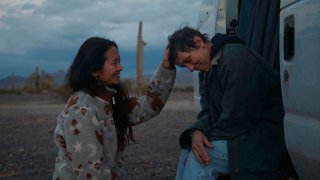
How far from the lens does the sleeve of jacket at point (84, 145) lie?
9.73ft

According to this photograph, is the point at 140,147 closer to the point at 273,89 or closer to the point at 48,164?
the point at 48,164

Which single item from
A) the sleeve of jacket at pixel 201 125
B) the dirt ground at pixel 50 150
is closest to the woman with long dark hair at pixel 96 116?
the sleeve of jacket at pixel 201 125

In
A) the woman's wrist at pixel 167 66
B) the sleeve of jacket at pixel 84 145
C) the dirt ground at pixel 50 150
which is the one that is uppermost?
the woman's wrist at pixel 167 66

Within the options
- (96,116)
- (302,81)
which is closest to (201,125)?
(96,116)

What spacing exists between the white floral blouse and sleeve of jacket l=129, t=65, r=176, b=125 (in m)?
0.35

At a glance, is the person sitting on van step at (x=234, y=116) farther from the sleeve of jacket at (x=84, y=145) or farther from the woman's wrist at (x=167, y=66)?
the sleeve of jacket at (x=84, y=145)

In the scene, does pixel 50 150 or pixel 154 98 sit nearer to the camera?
pixel 154 98

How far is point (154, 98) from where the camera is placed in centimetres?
360

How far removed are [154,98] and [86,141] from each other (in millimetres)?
759

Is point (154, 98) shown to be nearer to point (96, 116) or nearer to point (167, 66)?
point (167, 66)

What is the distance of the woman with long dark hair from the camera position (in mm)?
2979

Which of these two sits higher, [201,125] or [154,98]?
[154,98]

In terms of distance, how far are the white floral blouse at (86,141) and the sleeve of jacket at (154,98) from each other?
0.35m

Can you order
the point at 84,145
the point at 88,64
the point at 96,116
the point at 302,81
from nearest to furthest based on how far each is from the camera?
the point at 302,81, the point at 84,145, the point at 96,116, the point at 88,64
